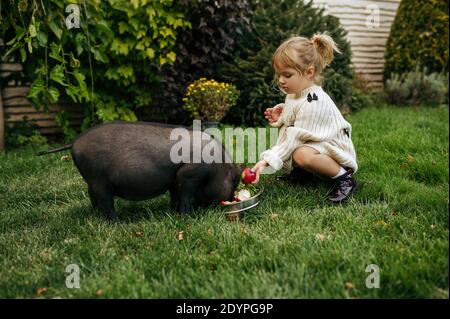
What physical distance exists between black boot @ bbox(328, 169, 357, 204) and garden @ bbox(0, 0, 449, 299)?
0.09m

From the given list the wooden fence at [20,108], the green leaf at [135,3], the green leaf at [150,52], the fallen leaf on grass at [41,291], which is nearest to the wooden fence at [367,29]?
the green leaf at [150,52]

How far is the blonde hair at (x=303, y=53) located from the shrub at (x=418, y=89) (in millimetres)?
5592

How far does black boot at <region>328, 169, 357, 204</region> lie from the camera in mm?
3394

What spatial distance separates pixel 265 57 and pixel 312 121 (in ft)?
10.2

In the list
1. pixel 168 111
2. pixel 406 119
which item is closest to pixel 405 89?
pixel 406 119

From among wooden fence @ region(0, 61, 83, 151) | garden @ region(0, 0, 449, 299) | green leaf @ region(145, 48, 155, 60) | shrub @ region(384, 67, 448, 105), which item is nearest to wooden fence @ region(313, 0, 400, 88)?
shrub @ region(384, 67, 448, 105)

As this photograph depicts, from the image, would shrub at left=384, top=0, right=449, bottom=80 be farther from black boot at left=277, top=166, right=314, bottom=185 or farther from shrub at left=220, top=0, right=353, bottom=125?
black boot at left=277, top=166, right=314, bottom=185

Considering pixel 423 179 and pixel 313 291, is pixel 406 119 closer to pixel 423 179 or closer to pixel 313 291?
pixel 423 179

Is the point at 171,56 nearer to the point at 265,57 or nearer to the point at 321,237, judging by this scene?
the point at 265,57

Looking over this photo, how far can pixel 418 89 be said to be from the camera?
8.46 metres

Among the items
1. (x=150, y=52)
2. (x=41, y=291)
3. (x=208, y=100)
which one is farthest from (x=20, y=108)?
(x=41, y=291)

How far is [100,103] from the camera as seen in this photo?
6.02m

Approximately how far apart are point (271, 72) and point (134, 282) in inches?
179

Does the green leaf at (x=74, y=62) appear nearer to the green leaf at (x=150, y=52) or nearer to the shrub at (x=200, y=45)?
the green leaf at (x=150, y=52)
